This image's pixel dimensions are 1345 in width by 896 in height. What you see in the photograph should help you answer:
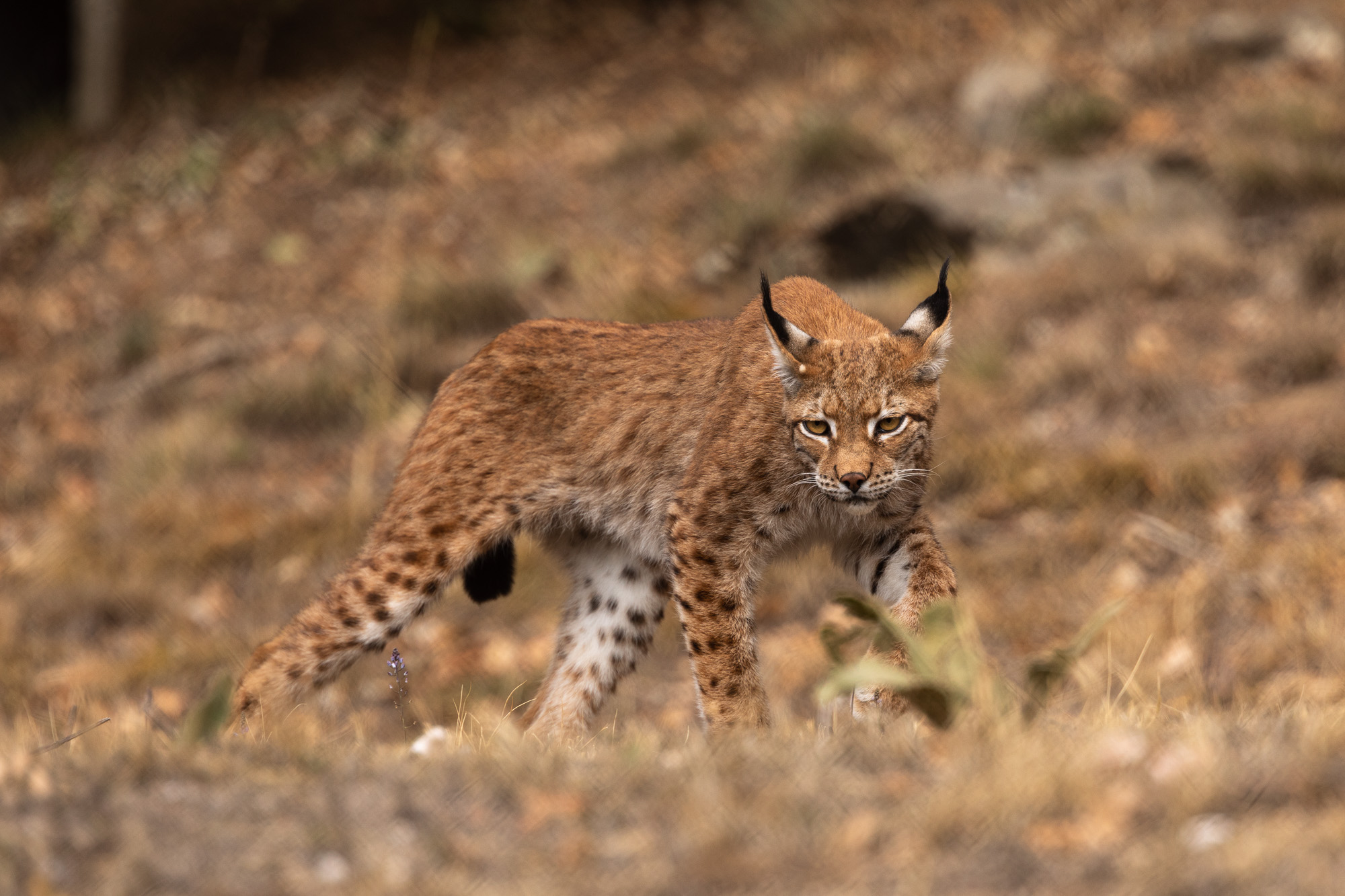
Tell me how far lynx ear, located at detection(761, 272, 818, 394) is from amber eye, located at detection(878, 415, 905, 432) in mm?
278

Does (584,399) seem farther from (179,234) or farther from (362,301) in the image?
(179,234)

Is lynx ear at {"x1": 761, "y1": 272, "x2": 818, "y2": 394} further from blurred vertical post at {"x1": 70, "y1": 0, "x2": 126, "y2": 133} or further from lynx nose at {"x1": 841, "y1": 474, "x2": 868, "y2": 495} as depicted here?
blurred vertical post at {"x1": 70, "y1": 0, "x2": 126, "y2": 133}

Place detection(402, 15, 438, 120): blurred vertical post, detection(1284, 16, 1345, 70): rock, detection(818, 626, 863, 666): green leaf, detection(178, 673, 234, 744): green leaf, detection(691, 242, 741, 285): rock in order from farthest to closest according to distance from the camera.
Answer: detection(402, 15, 438, 120): blurred vertical post < detection(1284, 16, 1345, 70): rock < detection(691, 242, 741, 285): rock < detection(818, 626, 863, 666): green leaf < detection(178, 673, 234, 744): green leaf

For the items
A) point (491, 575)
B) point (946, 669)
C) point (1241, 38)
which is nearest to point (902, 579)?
point (946, 669)

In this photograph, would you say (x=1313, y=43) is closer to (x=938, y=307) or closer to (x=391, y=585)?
(x=938, y=307)

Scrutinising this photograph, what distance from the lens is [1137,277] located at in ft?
30.7

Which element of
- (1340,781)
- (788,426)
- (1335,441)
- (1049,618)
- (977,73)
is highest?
(977,73)

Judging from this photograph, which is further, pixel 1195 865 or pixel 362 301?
pixel 362 301

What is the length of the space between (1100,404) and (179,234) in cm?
1027

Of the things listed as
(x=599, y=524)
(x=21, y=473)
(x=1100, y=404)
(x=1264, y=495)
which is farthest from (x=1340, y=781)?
(x=21, y=473)

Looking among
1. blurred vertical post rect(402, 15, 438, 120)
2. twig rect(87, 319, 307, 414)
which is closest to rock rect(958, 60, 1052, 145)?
twig rect(87, 319, 307, 414)

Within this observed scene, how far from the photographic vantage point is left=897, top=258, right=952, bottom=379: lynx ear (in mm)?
4105

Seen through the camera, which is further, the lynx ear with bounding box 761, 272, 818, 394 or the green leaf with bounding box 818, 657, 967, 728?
the lynx ear with bounding box 761, 272, 818, 394

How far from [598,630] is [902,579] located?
47.8 inches
